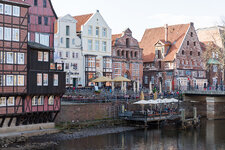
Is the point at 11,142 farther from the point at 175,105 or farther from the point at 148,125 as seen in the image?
the point at 175,105

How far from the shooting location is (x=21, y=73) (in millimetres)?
38219

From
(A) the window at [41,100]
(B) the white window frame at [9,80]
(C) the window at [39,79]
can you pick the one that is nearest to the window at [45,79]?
(C) the window at [39,79]

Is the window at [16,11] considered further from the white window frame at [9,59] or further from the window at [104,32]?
the window at [104,32]

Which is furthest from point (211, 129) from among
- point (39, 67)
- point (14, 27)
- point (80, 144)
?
point (14, 27)

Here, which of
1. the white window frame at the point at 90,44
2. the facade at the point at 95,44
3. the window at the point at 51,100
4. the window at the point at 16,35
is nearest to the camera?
the window at the point at 16,35

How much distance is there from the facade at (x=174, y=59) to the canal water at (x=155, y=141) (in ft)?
90.6

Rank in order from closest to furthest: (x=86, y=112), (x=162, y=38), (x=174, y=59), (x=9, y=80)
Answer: (x=9, y=80), (x=86, y=112), (x=174, y=59), (x=162, y=38)

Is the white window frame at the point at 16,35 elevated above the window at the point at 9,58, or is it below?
above

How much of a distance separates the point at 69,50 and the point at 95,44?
218 inches

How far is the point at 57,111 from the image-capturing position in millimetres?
41906

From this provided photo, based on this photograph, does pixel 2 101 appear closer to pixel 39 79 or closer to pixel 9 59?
pixel 9 59

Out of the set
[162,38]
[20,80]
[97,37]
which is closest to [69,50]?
[97,37]

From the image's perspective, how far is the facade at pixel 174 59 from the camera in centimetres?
7375

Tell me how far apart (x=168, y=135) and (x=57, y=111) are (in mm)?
12262
